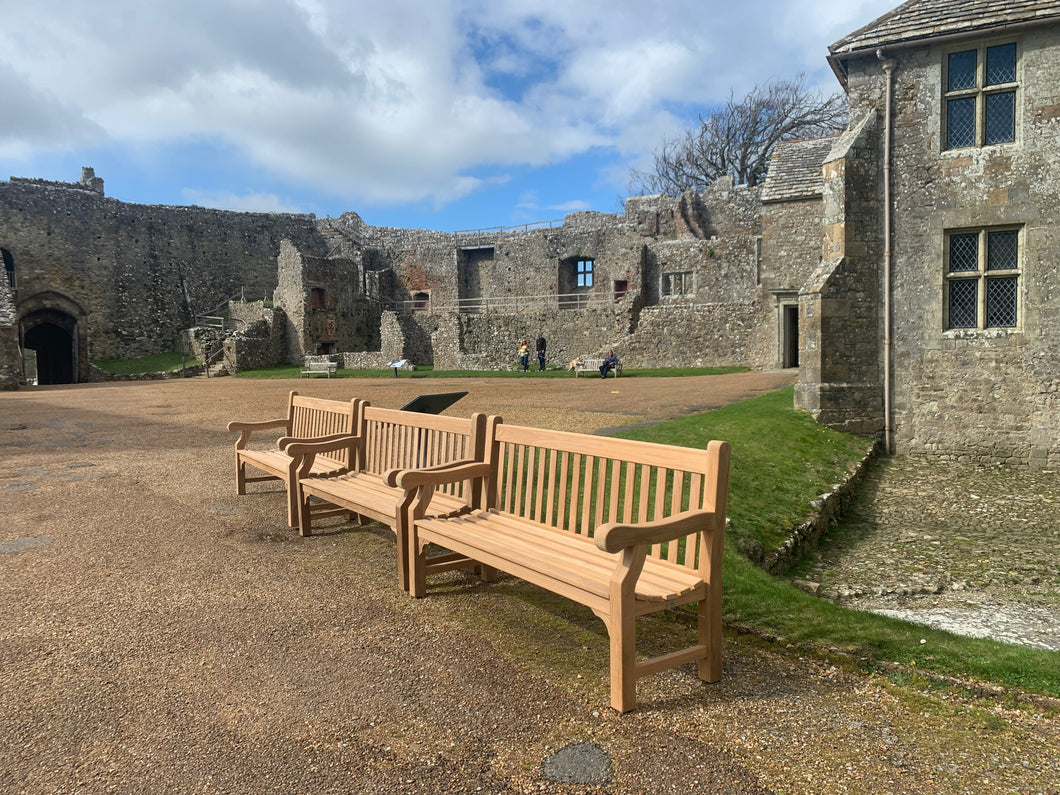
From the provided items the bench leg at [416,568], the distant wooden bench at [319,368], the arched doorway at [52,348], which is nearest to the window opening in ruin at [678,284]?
the distant wooden bench at [319,368]

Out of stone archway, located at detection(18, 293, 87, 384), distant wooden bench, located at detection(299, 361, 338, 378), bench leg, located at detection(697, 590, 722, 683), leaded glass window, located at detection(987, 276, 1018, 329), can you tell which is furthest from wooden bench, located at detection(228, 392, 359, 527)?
stone archway, located at detection(18, 293, 87, 384)

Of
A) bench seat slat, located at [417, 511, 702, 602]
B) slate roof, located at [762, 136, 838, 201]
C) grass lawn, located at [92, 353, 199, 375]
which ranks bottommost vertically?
bench seat slat, located at [417, 511, 702, 602]

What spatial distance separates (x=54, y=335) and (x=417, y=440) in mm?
35152

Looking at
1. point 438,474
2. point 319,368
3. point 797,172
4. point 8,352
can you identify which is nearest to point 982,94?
point 438,474

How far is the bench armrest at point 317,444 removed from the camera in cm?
552

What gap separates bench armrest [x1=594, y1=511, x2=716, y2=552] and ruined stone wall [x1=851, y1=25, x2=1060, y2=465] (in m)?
9.45

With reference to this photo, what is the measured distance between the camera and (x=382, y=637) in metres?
3.73

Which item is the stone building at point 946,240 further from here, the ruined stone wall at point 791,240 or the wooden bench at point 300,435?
the ruined stone wall at point 791,240

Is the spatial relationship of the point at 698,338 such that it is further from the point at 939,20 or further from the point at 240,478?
the point at 240,478

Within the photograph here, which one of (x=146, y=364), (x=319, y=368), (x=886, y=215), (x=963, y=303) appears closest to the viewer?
(x=963, y=303)

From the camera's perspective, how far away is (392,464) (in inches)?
227

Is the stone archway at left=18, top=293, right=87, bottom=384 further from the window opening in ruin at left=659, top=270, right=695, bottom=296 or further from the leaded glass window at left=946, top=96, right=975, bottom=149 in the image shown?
the leaded glass window at left=946, top=96, right=975, bottom=149

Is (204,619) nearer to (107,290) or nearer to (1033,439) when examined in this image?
(1033,439)

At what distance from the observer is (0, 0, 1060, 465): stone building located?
10.5 m
